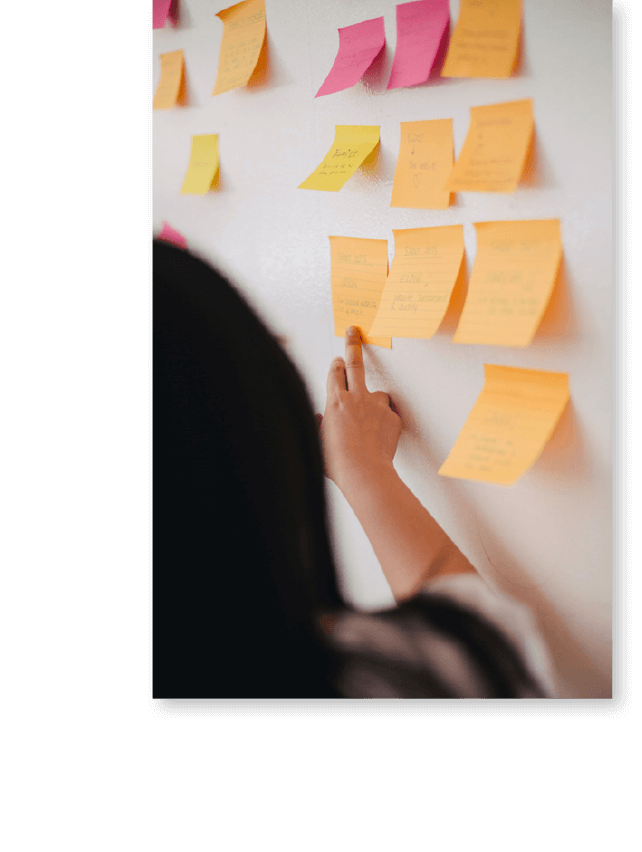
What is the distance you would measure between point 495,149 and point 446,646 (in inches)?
26.1

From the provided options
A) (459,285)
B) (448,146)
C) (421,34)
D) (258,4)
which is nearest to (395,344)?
(459,285)

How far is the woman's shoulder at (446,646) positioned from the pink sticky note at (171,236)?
2.29 ft

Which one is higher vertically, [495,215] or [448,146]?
[448,146]

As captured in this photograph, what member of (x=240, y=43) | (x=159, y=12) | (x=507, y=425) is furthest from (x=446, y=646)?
(x=159, y=12)

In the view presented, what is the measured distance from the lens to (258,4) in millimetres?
968

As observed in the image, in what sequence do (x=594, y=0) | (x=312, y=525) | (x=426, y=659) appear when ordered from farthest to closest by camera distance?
(x=312, y=525) → (x=426, y=659) → (x=594, y=0)

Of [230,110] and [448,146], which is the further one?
[230,110]

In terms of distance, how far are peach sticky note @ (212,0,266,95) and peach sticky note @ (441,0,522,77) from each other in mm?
335

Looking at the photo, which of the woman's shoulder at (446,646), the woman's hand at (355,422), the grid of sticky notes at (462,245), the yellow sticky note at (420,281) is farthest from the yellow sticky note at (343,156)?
the woman's shoulder at (446,646)

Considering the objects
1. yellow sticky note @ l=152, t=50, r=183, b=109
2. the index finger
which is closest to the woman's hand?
the index finger

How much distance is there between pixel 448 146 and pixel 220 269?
16.7 inches

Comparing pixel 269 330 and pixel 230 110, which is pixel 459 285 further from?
pixel 230 110

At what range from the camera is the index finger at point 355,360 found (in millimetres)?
920

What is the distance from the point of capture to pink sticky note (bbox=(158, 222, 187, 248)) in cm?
108
